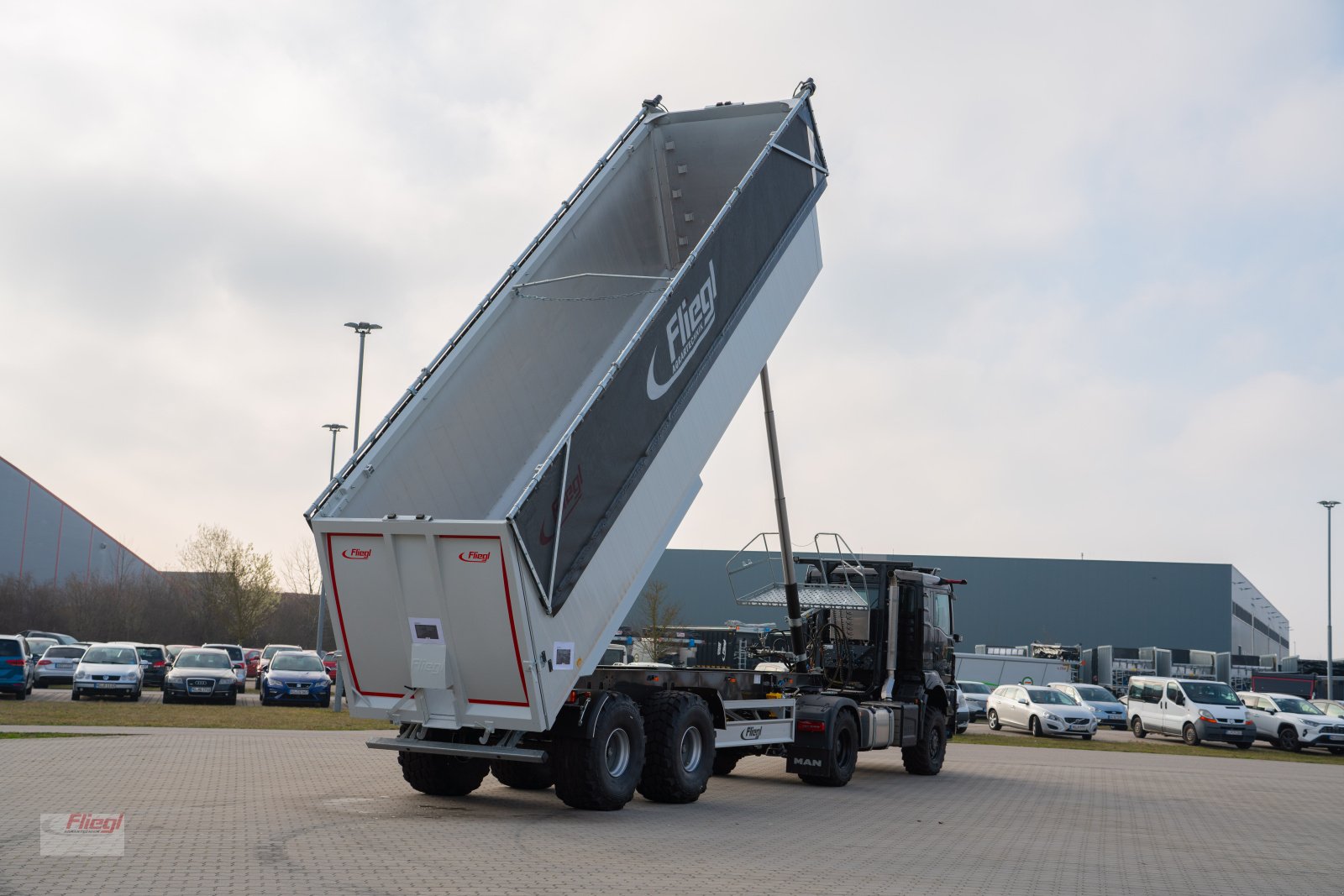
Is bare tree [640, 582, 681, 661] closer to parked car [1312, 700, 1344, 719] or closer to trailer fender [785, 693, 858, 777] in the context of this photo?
trailer fender [785, 693, 858, 777]

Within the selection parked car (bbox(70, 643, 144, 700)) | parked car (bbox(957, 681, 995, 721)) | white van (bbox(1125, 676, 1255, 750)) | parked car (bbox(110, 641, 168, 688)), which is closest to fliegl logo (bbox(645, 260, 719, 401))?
parked car (bbox(70, 643, 144, 700))

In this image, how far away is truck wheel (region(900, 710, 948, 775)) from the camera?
1831cm

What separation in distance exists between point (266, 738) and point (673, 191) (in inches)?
455

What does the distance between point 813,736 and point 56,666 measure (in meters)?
29.1

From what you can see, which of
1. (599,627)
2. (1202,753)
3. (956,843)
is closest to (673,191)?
(599,627)

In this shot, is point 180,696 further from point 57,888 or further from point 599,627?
point 57,888

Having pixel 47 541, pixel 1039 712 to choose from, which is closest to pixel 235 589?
pixel 47 541

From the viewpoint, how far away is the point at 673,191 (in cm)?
1509

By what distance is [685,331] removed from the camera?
40.7ft

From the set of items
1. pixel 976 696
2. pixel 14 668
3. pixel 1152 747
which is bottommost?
pixel 1152 747

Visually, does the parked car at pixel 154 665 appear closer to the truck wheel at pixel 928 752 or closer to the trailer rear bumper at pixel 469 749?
the truck wheel at pixel 928 752

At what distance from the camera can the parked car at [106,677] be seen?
2989 centimetres

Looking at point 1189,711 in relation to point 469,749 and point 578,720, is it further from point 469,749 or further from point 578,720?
point 469,749

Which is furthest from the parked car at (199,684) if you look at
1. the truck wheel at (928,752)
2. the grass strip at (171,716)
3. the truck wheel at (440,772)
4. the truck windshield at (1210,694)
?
the truck windshield at (1210,694)
